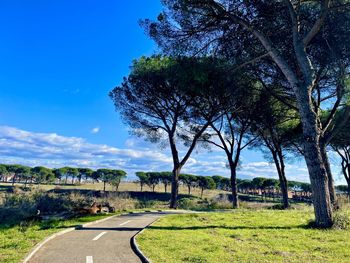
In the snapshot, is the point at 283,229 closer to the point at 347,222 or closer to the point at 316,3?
the point at 347,222

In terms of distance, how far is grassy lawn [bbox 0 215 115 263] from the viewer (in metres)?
6.95

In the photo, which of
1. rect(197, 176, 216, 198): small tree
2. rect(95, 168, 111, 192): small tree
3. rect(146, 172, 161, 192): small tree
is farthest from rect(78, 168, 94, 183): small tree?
rect(197, 176, 216, 198): small tree

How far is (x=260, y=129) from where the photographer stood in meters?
25.8

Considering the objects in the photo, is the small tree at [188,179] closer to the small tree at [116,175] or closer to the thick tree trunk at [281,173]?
the small tree at [116,175]

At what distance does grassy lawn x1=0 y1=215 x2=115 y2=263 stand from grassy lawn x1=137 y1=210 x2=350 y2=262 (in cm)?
288

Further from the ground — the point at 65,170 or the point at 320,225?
the point at 65,170

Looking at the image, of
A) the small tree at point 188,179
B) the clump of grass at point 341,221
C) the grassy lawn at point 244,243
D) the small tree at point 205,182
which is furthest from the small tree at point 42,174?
the clump of grass at point 341,221

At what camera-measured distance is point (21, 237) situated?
30.6 ft

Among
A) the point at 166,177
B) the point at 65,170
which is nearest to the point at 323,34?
the point at 166,177

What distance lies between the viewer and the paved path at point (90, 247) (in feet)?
22.9

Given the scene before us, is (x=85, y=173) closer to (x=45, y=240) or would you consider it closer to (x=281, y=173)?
(x=281, y=173)

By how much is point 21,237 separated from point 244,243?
660 cm

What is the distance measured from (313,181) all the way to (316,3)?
7855 millimetres

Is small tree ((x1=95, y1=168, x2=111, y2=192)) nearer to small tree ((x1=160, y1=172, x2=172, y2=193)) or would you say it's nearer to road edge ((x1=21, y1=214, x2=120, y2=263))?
small tree ((x1=160, y1=172, x2=172, y2=193))
